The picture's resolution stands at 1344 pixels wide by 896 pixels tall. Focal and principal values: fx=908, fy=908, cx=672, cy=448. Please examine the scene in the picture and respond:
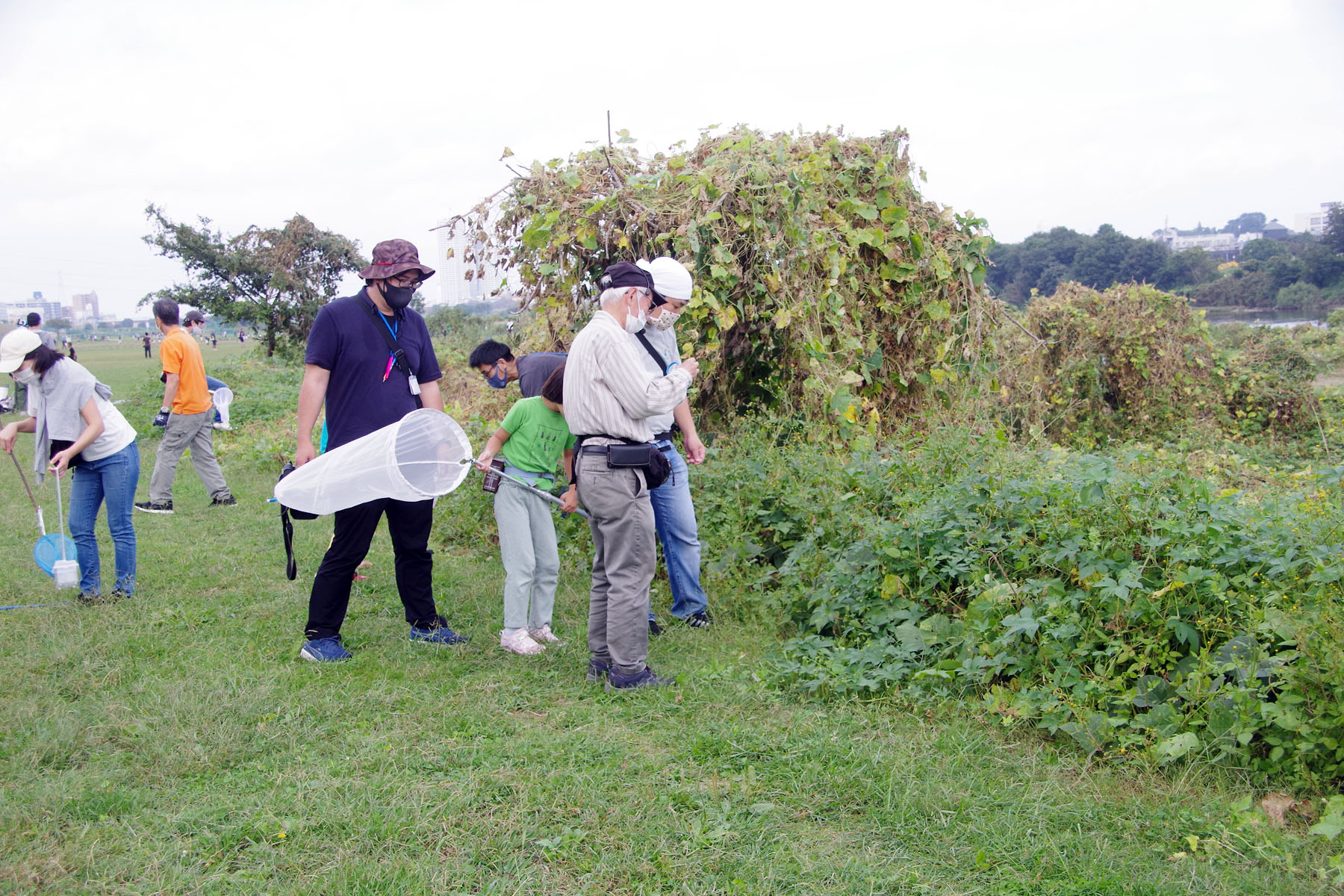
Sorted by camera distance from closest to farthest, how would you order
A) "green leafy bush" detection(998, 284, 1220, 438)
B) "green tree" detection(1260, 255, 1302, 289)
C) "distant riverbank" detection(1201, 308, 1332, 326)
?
"green leafy bush" detection(998, 284, 1220, 438), "distant riverbank" detection(1201, 308, 1332, 326), "green tree" detection(1260, 255, 1302, 289)

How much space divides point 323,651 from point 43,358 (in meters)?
2.50

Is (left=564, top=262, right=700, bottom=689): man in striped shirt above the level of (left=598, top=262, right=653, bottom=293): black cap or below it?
below

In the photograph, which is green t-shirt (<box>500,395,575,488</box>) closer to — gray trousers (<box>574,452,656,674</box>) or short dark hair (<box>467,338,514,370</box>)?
gray trousers (<box>574,452,656,674</box>)

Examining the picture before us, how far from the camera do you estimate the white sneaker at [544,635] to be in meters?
4.45

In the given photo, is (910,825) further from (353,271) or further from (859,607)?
(353,271)

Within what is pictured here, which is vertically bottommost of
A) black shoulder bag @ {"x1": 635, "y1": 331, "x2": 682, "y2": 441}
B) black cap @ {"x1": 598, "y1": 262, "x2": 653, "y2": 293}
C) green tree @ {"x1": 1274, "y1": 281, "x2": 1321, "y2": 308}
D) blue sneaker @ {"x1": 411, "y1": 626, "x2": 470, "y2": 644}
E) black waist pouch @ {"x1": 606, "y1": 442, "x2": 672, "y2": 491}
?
blue sneaker @ {"x1": 411, "y1": 626, "x2": 470, "y2": 644}

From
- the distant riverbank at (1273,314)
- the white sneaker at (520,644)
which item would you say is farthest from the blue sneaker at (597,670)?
the distant riverbank at (1273,314)

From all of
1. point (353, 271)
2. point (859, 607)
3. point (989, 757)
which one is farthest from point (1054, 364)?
point (353, 271)

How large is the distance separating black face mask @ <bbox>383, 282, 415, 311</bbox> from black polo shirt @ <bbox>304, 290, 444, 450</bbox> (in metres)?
0.09

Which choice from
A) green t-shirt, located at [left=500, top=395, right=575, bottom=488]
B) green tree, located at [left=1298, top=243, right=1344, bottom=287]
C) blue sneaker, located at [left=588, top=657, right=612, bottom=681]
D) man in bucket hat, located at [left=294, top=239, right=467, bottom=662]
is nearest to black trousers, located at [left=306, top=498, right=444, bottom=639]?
man in bucket hat, located at [left=294, top=239, right=467, bottom=662]

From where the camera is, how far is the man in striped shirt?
3.66m

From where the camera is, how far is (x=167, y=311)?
7656mm

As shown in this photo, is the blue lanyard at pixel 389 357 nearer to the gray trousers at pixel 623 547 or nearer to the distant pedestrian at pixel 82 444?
the gray trousers at pixel 623 547

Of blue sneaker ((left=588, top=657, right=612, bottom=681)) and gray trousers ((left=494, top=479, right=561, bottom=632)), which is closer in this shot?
blue sneaker ((left=588, top=657, right=612, bottom=681))
